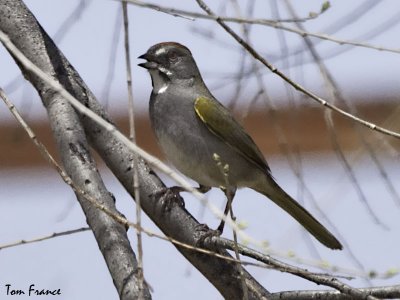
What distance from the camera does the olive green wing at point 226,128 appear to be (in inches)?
182

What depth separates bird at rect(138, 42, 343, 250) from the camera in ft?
14.8

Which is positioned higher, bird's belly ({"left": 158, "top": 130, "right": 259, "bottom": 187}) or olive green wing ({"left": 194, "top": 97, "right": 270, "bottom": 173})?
olive green wing ({"left": 194, "top": 97, "right": 270, "bottom": 173})

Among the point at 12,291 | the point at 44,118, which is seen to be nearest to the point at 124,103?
the point at 44,118

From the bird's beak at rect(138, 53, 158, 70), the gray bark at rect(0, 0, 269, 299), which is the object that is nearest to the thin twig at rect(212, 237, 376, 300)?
the gray bark at rect(0, 0, 269, 299)

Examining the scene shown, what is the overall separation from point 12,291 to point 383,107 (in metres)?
2.30

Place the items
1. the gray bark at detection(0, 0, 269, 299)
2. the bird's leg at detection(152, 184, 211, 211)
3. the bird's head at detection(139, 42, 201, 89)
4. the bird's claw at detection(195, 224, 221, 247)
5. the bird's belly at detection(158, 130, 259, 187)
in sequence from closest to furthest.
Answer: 1. the gray bark at detection(0, 0, 269, 299)
2. the bird's claw at detection(195, 224, 221, 247)
3. the bird's leg at detection(152, 184, 211, 211)
4. the bird's belly at detection(158, 130, 259, 187)
5. the bird's head at detection(139, 42, 201, 89)

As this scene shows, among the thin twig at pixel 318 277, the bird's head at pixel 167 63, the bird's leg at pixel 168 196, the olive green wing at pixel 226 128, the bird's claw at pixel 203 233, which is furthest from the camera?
the bird's head at pixel 167 63

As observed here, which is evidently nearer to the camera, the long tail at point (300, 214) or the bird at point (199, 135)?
the bird at point (199, 135)

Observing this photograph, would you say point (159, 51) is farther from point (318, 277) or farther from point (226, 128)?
point (318, 277)

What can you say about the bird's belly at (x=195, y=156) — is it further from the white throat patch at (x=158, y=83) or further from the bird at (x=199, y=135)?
the white throat patch at (x=158, y=83)

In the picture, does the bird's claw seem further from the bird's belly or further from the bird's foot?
the bird's belly

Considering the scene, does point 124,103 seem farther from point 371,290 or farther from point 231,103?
point 371,290

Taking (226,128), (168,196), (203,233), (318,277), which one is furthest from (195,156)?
(318,277)

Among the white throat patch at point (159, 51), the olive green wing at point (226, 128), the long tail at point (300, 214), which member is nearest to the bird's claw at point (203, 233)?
the olive green wing at point (226, 128)
